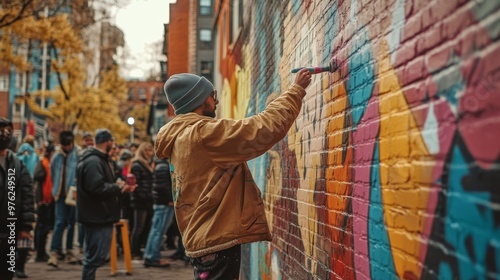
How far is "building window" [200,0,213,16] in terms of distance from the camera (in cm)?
3441

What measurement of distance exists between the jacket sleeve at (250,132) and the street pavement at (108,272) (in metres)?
5.90

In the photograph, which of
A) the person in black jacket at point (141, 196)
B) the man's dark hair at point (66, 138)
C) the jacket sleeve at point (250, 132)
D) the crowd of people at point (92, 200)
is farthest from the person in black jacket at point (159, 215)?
the jacket sleeve at point (250, 132)

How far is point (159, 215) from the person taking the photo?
396 inches

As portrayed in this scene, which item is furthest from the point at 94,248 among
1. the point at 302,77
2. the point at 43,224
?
the point at 302,77

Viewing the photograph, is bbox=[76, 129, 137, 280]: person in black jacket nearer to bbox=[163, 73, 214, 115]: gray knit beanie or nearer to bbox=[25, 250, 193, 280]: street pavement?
bbox=[25, 250, 193, 280]: street pavement

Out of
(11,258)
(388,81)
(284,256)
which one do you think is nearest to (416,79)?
(388,81)

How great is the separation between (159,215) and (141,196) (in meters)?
0.98

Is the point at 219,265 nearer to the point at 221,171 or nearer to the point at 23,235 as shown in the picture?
the point at 221,171

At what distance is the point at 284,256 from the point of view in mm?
5566

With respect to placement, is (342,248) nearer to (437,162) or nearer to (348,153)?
(348,153)

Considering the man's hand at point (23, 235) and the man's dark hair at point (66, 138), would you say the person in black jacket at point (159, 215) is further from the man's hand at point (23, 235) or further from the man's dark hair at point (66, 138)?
the man's hand at point (23, 235)

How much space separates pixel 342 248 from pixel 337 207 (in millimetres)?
254

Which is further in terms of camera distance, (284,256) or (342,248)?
(284,256)

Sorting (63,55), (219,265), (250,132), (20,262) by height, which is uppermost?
(63,55)
